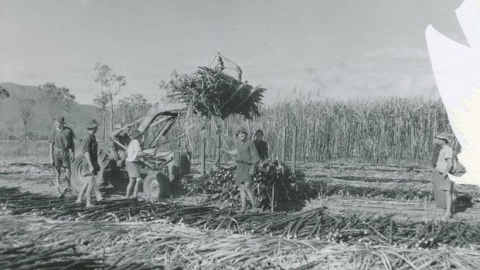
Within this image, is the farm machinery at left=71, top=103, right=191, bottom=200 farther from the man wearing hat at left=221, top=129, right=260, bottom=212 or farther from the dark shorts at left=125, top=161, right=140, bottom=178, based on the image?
the man wearing hat at left=221, top=129, right=260, bottom=212

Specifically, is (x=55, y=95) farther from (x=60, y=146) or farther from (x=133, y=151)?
(x=133, y=151)

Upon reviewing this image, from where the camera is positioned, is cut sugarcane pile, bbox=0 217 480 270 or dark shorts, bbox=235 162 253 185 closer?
cut sugarcane pile, bbox=0 217 480 270

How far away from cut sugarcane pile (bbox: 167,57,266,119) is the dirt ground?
1885mm

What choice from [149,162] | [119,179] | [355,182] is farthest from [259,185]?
[355,182]

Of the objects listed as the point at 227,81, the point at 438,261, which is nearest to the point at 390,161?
the point at 227,81

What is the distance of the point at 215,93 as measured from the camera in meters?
8.36

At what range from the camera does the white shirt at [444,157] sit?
7.73 meters

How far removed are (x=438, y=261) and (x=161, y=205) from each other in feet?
13.3

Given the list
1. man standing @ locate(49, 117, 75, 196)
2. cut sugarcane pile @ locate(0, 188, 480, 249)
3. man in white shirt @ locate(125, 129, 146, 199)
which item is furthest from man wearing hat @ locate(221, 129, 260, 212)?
man standing @ locate(49, 117, 75, 196)

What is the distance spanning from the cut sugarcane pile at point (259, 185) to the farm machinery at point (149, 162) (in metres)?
0.57

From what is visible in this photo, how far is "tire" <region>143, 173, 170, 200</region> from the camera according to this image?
900 centimetres

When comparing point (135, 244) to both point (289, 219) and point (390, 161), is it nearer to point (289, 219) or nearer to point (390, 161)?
point (289, 219)

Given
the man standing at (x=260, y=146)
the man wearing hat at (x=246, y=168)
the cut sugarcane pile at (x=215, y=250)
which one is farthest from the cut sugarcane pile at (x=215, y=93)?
the cut sugarcane pile at (x=215, y=250)

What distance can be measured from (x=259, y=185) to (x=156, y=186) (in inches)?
86.4
